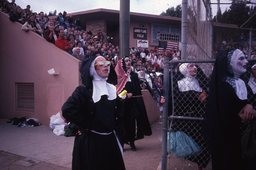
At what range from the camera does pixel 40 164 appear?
7395mm

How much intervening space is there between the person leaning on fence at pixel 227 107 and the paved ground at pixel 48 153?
2750mm

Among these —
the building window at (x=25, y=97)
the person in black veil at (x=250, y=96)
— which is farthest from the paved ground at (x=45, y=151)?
the person in black veil at (x=250, y=96)

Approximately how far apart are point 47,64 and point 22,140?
3.26 m

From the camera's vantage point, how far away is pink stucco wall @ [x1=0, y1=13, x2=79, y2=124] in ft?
38.5

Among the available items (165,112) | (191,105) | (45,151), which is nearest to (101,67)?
(165,112)

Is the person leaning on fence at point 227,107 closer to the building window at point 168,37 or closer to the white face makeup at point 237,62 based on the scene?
the white face makeup at point 237,62

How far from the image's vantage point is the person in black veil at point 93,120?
4535 mm

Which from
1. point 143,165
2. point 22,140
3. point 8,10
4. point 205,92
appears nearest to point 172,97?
point 205,92

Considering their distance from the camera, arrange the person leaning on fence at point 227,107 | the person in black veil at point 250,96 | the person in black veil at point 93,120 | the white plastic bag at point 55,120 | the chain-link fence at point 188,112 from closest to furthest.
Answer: the person in black veil at point 250,96 < the person leaning on fence at point 227,107 < the person in black veil at point 93,120 < the chain-link fence at point 188,112 < the white plastic bag at point 55,120

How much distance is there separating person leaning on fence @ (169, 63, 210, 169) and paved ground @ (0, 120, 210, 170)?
999 millimetres

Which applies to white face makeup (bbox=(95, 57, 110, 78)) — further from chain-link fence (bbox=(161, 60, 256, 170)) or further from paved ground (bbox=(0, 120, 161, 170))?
paved ground (bbox=(0, 120, 161, 170))

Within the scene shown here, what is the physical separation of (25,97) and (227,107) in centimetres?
982

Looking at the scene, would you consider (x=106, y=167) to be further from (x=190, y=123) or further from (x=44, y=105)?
(x=44, y=105)

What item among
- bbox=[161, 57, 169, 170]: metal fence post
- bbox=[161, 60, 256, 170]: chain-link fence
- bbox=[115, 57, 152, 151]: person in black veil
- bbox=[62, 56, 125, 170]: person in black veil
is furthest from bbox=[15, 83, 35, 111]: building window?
bbox=[62, 56, 125, 170]: person in black veil
